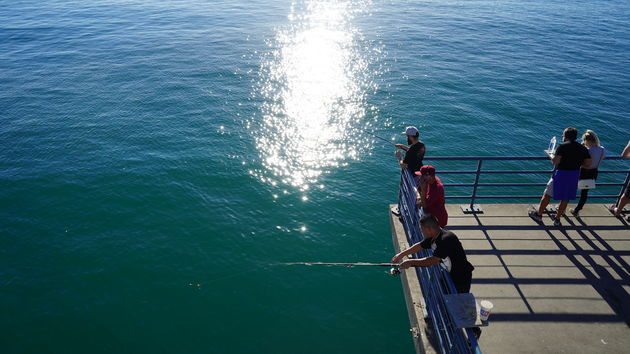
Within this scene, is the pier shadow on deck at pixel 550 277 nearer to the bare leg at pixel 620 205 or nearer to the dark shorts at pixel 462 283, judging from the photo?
the bare leg at pixel 620 205

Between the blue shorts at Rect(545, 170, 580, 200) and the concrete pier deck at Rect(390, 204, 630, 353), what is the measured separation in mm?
1003

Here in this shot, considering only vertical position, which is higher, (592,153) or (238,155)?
(592,153)

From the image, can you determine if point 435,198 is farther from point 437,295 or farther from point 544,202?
point 544,202

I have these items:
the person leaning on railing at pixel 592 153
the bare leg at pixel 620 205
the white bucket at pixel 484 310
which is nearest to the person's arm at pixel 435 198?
the white bucket at pixel 484 310

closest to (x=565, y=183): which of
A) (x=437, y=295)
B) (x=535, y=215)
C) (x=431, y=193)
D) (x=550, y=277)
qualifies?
(x=535, y=215)

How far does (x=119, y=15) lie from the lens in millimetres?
55312

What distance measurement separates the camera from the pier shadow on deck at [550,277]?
7.05 meters

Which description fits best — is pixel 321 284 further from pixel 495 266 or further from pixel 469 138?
pixel 469 138

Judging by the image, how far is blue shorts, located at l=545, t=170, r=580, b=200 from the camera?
940 centimetres

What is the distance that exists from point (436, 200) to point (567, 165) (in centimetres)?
399

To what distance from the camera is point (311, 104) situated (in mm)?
26891

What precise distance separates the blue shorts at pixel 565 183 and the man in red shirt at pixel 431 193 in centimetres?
361

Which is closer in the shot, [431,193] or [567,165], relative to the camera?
[431,193]

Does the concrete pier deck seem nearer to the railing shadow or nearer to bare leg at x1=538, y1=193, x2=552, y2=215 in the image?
the railing shadow
